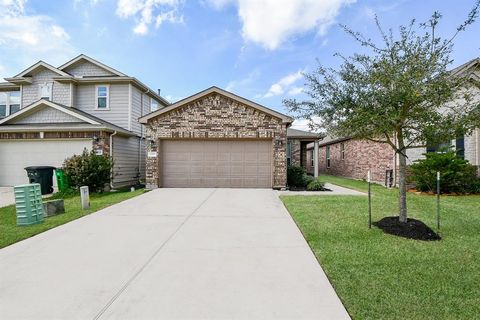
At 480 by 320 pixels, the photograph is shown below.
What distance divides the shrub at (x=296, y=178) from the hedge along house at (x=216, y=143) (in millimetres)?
1430

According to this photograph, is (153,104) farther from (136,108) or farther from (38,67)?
Result: (38,67)

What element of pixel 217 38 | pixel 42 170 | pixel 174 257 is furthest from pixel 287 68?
pixel 174 257

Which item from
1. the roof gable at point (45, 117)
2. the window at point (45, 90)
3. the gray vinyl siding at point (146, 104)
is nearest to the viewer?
the roof gable at point (45, 117)

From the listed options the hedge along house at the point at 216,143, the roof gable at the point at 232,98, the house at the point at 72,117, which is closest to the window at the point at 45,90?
the house at the point at 72,117

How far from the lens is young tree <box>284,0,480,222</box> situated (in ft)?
16.3

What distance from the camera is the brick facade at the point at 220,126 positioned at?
40.3 ft

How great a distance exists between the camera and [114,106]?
15.1 meters

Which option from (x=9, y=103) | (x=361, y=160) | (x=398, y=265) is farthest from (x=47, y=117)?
(x=361, y=160)

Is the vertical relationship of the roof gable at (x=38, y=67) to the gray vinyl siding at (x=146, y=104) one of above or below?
above

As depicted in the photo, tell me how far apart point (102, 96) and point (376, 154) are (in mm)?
16056

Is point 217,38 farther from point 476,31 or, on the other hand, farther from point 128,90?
point 476,31

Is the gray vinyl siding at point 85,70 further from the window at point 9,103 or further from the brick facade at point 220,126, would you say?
the brick facade at point 220,126

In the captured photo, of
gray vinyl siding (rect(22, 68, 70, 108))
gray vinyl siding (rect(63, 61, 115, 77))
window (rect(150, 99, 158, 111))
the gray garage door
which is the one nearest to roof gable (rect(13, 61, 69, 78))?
gray vinyl siding (rect(22, 68, 70, 108))

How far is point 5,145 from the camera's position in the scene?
13.0 meters
